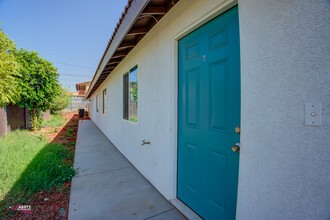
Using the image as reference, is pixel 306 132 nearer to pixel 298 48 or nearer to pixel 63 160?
pixel 298 48

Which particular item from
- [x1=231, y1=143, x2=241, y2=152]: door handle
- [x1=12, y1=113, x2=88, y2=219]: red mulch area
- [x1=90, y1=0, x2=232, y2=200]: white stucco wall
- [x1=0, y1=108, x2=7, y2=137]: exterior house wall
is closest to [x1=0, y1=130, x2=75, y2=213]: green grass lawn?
[x1=12, y1=113, x2=88, y2=219]: red mulch area

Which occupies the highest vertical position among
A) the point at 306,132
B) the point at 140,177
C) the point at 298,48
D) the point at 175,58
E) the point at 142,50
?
the point at 142,50

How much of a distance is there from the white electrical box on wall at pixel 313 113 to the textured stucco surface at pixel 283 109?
0.07ft

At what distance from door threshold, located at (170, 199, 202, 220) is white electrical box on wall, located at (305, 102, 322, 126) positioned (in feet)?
5.59

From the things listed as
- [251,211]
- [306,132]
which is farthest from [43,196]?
[306,132]

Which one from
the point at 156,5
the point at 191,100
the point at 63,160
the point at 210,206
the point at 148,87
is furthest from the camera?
the point at 63,160

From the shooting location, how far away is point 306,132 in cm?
90

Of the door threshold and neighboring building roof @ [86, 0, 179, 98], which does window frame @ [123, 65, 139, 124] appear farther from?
the door threshold

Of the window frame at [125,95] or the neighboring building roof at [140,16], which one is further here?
the window frame at [125,95]

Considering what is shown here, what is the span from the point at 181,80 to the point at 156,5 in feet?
3.84

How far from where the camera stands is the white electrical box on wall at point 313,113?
0.85 m

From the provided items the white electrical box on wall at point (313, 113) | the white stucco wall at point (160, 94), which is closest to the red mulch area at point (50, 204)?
the white stucco wall at point (160, 94)

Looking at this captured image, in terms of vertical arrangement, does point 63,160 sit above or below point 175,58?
below

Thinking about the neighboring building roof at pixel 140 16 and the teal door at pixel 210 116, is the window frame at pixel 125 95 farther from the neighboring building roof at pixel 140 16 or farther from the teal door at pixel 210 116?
the teal door at pixel 210 116
